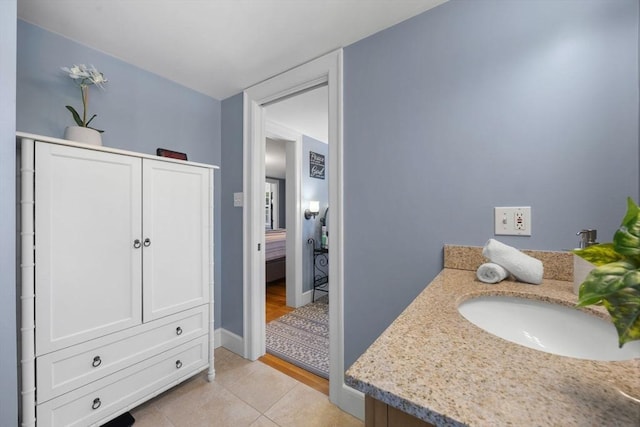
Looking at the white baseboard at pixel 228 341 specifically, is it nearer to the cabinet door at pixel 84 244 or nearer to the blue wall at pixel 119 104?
the blue wall at pixel 119 104

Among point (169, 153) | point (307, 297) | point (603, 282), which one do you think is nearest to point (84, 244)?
point (169, 153)

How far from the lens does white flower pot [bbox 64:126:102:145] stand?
1348 mm

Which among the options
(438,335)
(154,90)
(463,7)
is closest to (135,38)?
(154,90)

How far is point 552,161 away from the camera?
995 millimetres

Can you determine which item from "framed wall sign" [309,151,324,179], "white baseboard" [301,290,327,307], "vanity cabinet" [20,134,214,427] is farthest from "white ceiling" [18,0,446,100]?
"white baseboard" [301,290,327,307]

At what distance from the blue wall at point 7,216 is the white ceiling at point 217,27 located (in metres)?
0.45

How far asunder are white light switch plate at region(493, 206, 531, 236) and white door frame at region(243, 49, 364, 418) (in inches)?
31.0

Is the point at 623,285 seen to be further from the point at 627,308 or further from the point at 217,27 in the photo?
the point at 217,27

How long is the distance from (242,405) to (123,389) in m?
0.65

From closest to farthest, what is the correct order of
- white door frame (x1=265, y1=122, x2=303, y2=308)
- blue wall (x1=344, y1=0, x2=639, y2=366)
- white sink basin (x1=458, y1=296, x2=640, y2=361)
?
white sink basin (x1=458, y1=296, x2=640, y2=361)
blue wall (x1=344, y1=0, x2=639, y2=366)
white door frame (x1=265, y1=122, x2=303, y2=308)

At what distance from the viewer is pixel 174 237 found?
5.13 feet

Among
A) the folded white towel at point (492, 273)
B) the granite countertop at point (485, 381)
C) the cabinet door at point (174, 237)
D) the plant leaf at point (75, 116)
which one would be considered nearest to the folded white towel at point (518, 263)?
the folded white towel at point (492, 273)

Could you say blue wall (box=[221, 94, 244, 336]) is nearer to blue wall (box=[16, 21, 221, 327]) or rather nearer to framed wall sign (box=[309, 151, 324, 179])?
blue wall (box=[16, 21, 221, 327])

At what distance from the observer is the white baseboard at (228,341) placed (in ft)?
6.88
